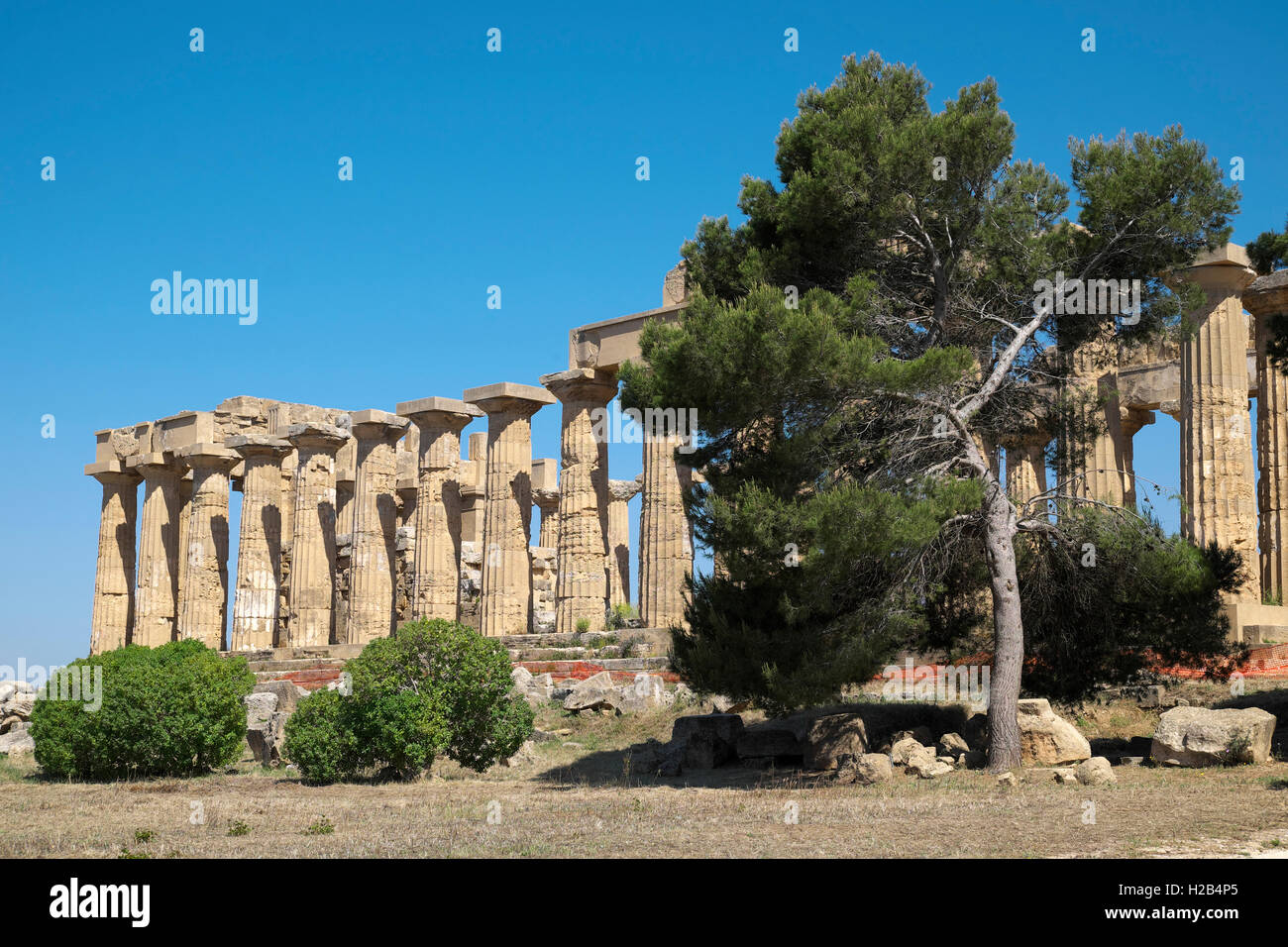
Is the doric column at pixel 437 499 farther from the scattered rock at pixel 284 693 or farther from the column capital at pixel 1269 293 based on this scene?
the column capital at pixel 1269 293

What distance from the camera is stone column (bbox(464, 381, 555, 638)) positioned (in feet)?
109

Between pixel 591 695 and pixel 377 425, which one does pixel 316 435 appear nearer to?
pixel 377 425

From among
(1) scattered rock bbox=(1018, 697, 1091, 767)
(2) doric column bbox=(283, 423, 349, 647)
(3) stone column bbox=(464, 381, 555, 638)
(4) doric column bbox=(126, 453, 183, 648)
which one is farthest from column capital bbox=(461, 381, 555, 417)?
(1) scattered rock bbox=(1018, 697, 1091, 767)

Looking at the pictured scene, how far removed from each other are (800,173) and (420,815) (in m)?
9.16

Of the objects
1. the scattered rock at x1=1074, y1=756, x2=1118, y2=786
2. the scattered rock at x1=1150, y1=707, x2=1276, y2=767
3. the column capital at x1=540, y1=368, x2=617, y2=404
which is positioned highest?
the column capital at x1=540, y1=368, x2=617, y2=404

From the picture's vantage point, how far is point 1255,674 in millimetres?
19969

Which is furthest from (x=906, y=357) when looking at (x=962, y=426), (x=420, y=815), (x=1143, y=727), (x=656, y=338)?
(x=420, y=815)

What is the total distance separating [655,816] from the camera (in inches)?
529

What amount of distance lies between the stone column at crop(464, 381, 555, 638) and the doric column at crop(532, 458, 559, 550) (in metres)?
11.1

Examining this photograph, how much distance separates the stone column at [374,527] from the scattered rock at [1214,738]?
24.7 meters

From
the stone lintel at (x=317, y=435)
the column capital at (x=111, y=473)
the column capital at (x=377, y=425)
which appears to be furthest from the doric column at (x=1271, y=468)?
the column capital at (x=111, y=473)

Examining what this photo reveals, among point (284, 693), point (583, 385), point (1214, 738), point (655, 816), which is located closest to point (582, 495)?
point (583, 385)

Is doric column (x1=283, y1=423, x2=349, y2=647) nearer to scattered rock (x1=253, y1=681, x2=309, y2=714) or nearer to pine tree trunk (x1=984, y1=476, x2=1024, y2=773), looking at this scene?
scattered rock (x1=253, y1=681, x2=309, y2=714)
